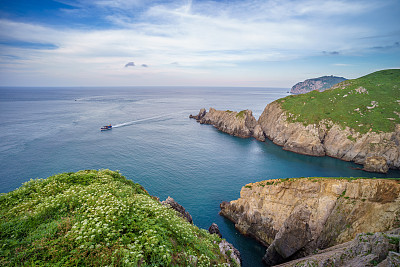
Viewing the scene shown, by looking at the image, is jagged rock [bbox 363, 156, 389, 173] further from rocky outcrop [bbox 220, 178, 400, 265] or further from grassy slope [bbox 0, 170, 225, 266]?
grassy slope [bbox 0, 170, 225, 266]

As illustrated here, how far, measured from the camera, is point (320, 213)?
953 inches

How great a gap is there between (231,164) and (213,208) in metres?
21.4

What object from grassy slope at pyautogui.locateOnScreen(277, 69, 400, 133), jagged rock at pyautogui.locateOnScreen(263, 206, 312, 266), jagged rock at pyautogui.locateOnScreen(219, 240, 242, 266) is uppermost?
grassy slope at pyautogui.locateOnScreen(277, 69, 400, 133)

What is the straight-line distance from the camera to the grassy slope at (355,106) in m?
61.8

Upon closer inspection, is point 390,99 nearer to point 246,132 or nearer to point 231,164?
point 246,132

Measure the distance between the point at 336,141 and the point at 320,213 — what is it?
163 feet

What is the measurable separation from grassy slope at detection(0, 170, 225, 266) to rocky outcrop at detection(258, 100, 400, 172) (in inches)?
2542

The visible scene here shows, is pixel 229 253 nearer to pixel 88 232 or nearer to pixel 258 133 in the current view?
pixel 88 232

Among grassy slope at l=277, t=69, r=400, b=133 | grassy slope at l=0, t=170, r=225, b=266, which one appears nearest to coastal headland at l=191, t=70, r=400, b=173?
grassy slope at l=277, t=69, r=400, b=133

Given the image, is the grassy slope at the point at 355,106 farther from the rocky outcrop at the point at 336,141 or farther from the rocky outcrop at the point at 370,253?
the rocky outcrop at the point at 370,253

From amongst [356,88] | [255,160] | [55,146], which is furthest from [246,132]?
[55,146]

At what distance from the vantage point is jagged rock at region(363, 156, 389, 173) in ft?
163

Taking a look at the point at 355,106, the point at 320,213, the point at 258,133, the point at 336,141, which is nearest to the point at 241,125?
the point at 258,133

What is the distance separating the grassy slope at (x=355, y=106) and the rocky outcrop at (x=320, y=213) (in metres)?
50.5
